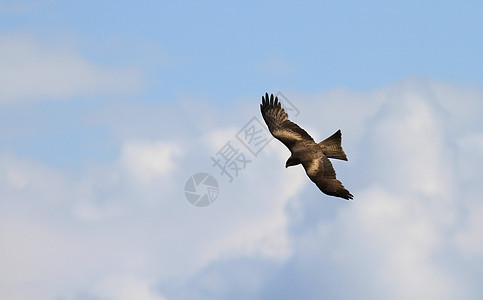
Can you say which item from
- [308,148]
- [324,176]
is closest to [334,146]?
[308,148]

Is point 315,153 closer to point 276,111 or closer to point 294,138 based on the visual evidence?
point 294,138

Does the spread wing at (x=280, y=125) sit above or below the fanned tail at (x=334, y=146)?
above

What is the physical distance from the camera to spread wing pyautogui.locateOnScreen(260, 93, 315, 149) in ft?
117

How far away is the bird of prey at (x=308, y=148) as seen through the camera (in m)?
31.8

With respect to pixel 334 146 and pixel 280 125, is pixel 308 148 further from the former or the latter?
pixel 280 125

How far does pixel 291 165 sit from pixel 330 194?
163 inches

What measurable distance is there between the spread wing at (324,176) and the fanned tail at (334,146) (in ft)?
0.95

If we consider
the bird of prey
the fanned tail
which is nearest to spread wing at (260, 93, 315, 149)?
the bird of prey

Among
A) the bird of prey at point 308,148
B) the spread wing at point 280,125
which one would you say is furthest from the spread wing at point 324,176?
the spread wing at point 280,125

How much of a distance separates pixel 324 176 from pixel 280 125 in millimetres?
5326

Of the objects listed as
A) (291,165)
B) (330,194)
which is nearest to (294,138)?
(291,165)

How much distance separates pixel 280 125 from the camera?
121 ft

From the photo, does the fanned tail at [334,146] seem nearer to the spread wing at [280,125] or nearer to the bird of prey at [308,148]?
the bird of prey at [308,148]

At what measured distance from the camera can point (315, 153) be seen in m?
33.9
